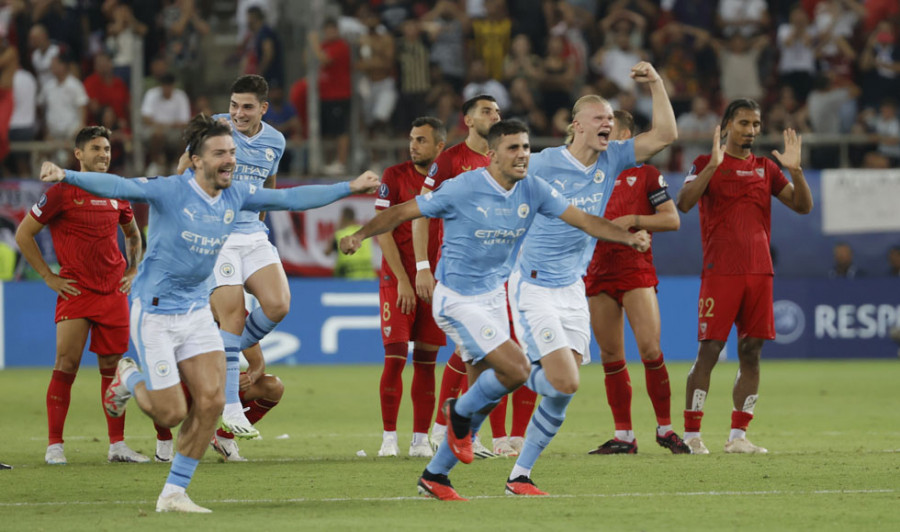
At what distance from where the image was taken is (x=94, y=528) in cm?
686

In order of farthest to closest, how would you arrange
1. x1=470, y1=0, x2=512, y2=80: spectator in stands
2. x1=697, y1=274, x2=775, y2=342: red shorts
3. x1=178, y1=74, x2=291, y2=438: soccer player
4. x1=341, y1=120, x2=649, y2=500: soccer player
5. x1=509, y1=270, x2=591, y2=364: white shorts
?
x1=470, y1=0, x2=512, y2=80: spectator in stands, x1=697, y1=274, x2=775, y2=342: red shorts, x1=178, y1=74, x2=291, y2=438: soccer player, x1=509, y1=270, x2=591, y2=364: white shorts, x1=341, y1=120, x2=649, y2=500: soccer player

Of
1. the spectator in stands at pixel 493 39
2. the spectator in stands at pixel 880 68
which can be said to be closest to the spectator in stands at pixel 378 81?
the spectator in stands at pixel 493 39

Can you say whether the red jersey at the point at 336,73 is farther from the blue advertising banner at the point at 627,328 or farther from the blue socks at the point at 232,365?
the blue socks at the point at 232,365

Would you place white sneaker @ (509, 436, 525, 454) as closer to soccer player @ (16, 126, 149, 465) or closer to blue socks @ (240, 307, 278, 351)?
blue socks @ (240, 307, 278, 351)

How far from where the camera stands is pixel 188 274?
763 cm

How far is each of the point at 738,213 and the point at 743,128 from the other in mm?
667

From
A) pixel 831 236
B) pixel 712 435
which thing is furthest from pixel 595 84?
pixel 712 435

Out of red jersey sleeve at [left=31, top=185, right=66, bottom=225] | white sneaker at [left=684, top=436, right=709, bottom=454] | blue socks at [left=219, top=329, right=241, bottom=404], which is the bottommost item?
white sneaker at [left=684, top=436, right=709, bottom=454]

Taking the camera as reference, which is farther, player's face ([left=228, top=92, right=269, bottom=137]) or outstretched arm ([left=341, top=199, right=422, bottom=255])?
player's face ([left=228, top=92, right=269, bottom=137])

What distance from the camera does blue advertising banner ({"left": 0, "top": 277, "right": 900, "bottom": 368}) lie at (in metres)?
18.5

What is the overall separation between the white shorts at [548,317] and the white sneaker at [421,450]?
69.4 inches

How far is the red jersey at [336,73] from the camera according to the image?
64.9 ft

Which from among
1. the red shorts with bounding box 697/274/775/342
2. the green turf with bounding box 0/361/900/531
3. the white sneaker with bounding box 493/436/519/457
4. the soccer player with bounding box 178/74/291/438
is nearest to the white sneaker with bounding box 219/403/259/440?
the soccer player with bounding box 178/74/291/438

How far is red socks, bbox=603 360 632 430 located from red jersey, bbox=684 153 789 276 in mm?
1097
